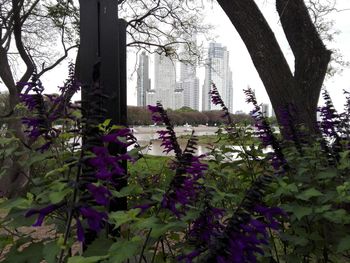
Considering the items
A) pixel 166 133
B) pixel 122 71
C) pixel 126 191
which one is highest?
pixel 122 71

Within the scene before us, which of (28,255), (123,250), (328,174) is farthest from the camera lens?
(328,174)

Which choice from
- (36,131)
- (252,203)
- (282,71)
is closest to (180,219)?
(252,203)

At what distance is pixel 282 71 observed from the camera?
525 centimetres

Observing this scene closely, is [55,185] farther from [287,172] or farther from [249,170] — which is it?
[249,170]

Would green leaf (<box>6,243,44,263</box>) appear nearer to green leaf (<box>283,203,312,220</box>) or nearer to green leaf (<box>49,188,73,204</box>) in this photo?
green leaf (<box>49,188,73,204</box>)

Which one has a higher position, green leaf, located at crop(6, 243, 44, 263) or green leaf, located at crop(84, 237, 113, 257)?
green leaf, located at crop(84, 237, 113, 257)

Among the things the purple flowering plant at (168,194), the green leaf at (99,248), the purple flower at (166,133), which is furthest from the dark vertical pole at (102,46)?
the green leaf at (99,248)

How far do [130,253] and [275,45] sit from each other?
4.45 metres

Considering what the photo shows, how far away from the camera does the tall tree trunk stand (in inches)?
205

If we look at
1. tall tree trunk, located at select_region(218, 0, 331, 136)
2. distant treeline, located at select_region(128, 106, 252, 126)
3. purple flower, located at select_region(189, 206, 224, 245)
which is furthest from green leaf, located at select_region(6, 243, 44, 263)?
tall tree trunk, located at select_region(218, 0, 331, 136)

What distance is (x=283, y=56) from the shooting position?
5305 mm

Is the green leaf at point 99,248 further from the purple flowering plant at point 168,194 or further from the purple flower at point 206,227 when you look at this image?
the purple flower at point 206,227

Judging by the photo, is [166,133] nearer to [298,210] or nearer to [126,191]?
[126,191]

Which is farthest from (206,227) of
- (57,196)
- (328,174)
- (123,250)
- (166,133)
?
(328,174)
